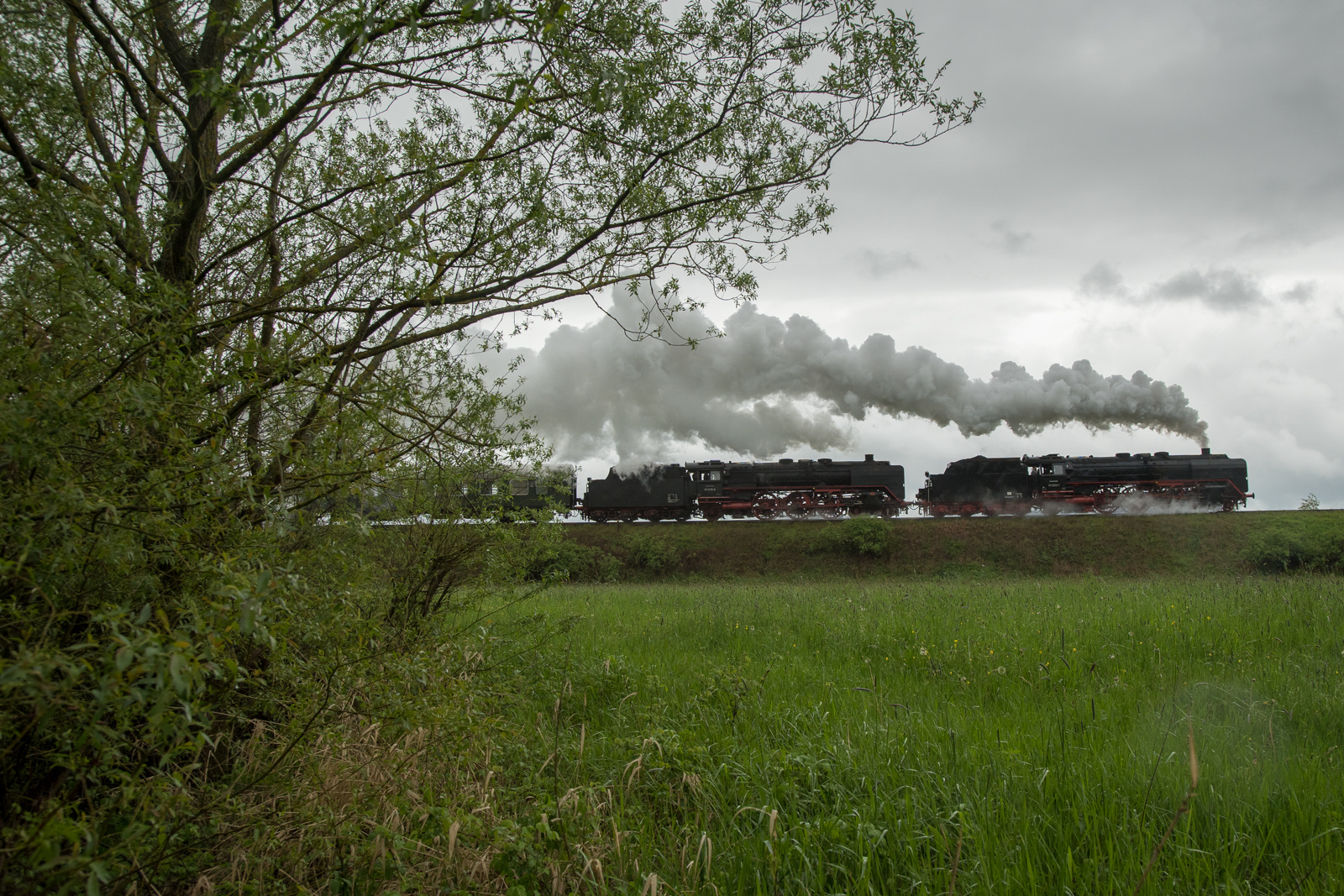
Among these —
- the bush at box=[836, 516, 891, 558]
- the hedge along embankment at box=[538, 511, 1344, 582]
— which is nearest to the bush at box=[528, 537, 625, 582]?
the hedge along embankment at box=[538, 511, 1344, 582]

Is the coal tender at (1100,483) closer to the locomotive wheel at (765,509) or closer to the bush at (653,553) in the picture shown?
the locomotive wheel at (765,509)

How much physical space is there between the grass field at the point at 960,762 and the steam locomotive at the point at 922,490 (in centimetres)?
2050

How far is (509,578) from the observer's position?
22.7 feet

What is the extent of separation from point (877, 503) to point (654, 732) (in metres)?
25.5

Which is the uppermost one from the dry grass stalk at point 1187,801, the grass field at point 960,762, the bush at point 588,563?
the dry grass stalk at point 1187,801

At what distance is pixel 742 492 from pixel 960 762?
24535 mm

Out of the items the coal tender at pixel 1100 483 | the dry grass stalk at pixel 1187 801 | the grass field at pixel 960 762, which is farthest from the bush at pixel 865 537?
the dry grass stalk at pixel 1187 801

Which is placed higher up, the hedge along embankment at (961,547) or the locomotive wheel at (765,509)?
the locomotive wheel at (765,509)

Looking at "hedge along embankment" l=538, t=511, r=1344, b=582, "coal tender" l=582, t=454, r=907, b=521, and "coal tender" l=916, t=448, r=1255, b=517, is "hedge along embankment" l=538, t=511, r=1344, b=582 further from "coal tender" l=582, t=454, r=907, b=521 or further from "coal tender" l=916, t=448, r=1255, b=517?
"coal tender" l=916, t=448, r=1255, b=517

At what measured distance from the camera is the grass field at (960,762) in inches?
123

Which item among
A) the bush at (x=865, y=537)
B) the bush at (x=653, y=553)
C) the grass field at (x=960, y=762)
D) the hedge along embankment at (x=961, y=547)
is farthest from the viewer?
the bush at (x=653, y=553)

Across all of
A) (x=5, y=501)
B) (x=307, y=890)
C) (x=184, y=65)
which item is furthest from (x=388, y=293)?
(x=307, y=890)

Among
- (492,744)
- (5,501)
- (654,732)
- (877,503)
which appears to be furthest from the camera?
(877,503)

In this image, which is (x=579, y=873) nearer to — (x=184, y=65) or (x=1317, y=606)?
(x=184, y=65)
